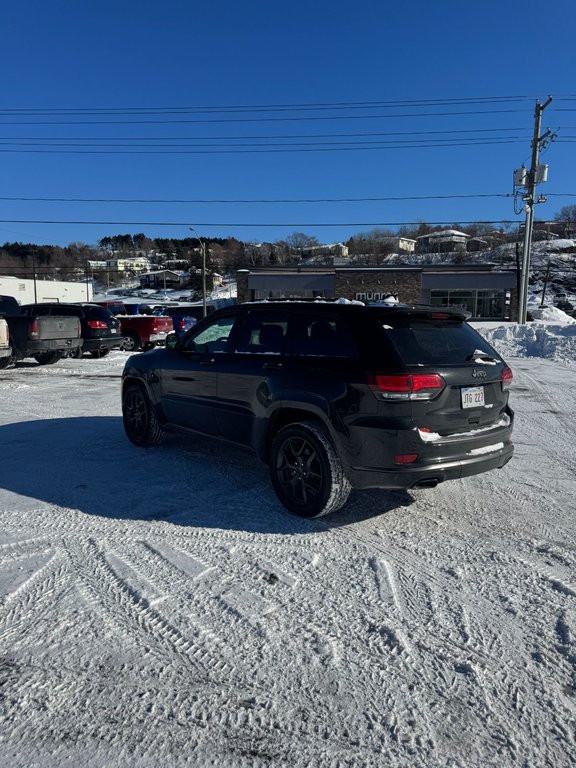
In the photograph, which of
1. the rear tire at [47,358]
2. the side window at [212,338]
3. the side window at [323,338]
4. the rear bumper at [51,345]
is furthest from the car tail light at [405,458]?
the rear tire at [47,358]

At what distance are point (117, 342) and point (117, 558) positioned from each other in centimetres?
1434

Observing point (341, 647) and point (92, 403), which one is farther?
point (92, 403)

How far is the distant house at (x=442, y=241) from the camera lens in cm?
10372

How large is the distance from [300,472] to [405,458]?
904 mm

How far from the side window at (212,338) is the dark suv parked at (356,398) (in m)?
0.13

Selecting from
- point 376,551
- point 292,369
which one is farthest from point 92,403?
point 376,551

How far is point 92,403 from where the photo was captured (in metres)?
9.45

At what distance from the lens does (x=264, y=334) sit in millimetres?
5004

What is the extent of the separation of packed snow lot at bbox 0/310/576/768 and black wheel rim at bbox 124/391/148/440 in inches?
38.9

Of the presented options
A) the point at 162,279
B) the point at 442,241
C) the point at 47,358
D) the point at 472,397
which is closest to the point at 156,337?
the point at 47,358

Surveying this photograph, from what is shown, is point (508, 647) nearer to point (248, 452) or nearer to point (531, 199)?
point (248, 452)

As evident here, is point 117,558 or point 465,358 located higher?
point 465,358

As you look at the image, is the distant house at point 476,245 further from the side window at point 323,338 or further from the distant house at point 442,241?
the side window at point 323,338

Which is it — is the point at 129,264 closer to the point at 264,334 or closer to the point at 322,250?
the point at 322,250
